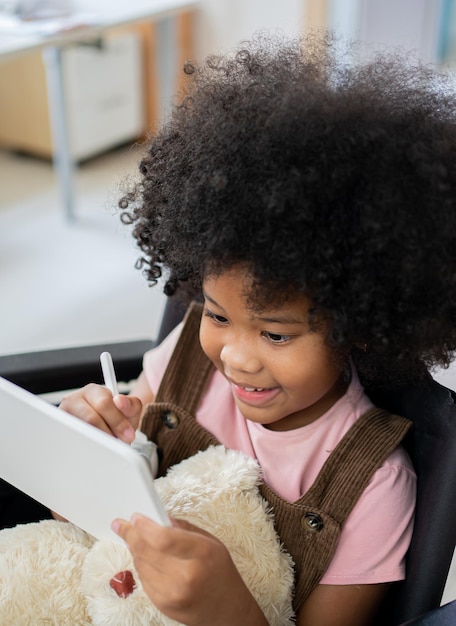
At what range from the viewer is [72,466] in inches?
27.0

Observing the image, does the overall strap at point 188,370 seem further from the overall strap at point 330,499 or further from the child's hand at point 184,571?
the child's hand at point 184,571

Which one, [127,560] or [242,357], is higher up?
[242,357]

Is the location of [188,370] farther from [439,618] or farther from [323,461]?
[439,618]

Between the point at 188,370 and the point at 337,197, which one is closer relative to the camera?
the point at 337,197

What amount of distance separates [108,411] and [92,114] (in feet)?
8.90

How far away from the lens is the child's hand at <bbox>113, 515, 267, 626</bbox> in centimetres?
63

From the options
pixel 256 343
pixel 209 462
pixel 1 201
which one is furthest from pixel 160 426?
pixel 1 201

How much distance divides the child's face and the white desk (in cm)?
180

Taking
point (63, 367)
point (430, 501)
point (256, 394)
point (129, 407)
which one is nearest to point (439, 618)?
point (430, 501)

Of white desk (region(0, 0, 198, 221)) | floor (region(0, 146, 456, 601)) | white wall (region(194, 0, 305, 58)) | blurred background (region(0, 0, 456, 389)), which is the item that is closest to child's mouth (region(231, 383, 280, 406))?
floor (region(0, 146, 456, 601))

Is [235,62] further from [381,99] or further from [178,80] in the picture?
[178,80]

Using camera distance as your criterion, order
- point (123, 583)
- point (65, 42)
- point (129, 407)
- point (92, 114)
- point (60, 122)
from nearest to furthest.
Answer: point (123, 583)
point (129, 407)
point (65, 42)
point (60, 122)
point (92, 114)

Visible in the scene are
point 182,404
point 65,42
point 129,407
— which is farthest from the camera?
point 65,42

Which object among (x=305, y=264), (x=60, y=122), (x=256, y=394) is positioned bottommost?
(x=60, y=122)
